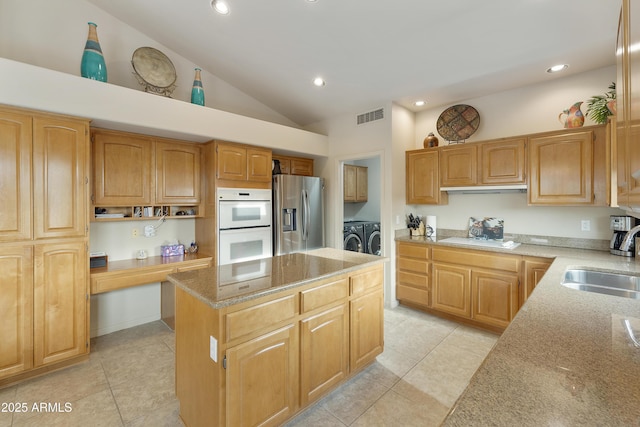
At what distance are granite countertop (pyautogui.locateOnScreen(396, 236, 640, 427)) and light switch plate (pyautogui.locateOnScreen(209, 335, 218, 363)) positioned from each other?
45.5 inches

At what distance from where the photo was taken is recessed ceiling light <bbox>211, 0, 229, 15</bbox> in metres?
2.49

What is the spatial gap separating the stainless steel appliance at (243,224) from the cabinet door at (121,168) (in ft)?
2.69

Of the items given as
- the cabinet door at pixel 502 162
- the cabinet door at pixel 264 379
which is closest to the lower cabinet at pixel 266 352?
the cabinet door at pixel 264 379

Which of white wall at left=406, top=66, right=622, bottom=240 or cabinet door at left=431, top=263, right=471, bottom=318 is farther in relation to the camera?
cabinet door at left=431, top=263, right=471, bottom=318

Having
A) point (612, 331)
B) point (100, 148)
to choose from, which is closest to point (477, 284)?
point (612, 331)

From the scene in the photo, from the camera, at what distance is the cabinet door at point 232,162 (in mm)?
3311

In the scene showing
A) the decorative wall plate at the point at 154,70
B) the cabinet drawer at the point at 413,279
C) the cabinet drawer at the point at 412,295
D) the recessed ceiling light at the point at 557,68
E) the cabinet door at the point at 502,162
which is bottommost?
the cabinet drawer at the point at 412,295

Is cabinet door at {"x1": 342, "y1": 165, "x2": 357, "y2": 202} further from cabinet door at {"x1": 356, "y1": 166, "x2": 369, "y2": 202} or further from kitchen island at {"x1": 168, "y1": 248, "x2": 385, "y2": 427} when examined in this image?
kitchen island at {"x1": 168, "y1": 248, "x2": 385, "y2": 427}

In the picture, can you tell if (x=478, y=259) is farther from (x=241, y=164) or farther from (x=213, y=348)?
(x=241, y=164)

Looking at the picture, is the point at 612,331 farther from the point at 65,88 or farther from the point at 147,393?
the point at 65,88

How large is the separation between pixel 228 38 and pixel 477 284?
383 centimetres

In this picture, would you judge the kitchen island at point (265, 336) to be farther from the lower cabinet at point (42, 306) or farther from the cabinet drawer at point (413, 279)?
the cabinet drawer at point (413, 279)
